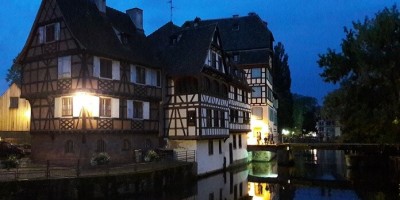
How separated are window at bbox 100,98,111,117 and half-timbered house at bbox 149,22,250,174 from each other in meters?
7.18

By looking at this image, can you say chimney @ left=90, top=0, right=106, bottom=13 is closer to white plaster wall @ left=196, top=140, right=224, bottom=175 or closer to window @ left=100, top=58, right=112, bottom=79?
window @ left=100, top=58, right=112, bottom=79

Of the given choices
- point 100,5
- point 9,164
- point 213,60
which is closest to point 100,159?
point 9,164

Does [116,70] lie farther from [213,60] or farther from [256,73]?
[256,73]

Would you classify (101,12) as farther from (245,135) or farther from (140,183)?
(245,135)

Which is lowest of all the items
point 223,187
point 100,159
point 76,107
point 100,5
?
point 223,187

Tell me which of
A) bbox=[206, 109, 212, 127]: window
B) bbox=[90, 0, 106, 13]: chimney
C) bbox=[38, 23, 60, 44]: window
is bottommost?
bbox=[206, 109, 212, 127]: window

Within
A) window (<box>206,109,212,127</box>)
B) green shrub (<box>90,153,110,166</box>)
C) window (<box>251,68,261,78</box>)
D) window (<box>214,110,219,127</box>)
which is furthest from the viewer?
window (<box>251,68,261,78</box>)

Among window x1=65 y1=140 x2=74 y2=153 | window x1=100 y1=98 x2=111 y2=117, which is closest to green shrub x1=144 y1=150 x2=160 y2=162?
window x1=100 y1=98 x2=111 y2=117

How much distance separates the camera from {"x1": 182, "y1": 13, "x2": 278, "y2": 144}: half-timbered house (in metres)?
57.9

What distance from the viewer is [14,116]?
4612cm

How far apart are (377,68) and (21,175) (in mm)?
28932

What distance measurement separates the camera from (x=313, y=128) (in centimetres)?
12244

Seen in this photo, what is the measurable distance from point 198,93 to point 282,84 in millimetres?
40036

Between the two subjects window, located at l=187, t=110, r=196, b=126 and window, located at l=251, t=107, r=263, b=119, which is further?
window, located at l=251, t=107, r=263, b=119
